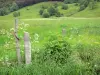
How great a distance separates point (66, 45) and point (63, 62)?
93 cm

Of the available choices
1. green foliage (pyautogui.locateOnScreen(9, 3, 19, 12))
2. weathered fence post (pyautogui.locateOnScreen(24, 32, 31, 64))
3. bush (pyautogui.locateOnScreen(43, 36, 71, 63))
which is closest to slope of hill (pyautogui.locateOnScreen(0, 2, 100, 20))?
green foliage (pyautogui.locateOnScreen(9, 3, 19, 12))

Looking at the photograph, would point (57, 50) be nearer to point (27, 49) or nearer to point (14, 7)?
point (27, 49)

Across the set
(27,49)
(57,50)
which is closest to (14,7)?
(57,50)

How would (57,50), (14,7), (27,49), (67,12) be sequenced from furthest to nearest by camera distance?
1. (14,7)
2. (67,12)
3. (57,50)
4. (27,49)

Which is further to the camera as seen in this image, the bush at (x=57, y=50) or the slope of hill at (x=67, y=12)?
the slope of hill at (x=67, y=12)

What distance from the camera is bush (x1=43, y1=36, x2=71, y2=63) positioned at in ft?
41.3

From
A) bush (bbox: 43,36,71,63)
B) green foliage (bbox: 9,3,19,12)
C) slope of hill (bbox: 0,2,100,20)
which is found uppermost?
bush (bbox: 43,36,71,63)

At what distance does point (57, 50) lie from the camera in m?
12.9

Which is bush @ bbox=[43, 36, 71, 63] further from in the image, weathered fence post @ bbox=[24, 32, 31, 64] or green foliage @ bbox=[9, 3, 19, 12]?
green foliage @ bbox=[9, 3, 19, 12]

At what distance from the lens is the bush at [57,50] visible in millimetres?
12578

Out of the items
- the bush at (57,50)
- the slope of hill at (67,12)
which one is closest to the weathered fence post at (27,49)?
the bush at (57,50)

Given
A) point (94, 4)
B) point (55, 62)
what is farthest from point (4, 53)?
point (94, 4)

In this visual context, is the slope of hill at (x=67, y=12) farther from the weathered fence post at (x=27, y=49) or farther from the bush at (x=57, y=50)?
the weathered fence post at (x=27, y=49)

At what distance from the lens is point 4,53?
45.5 ft
